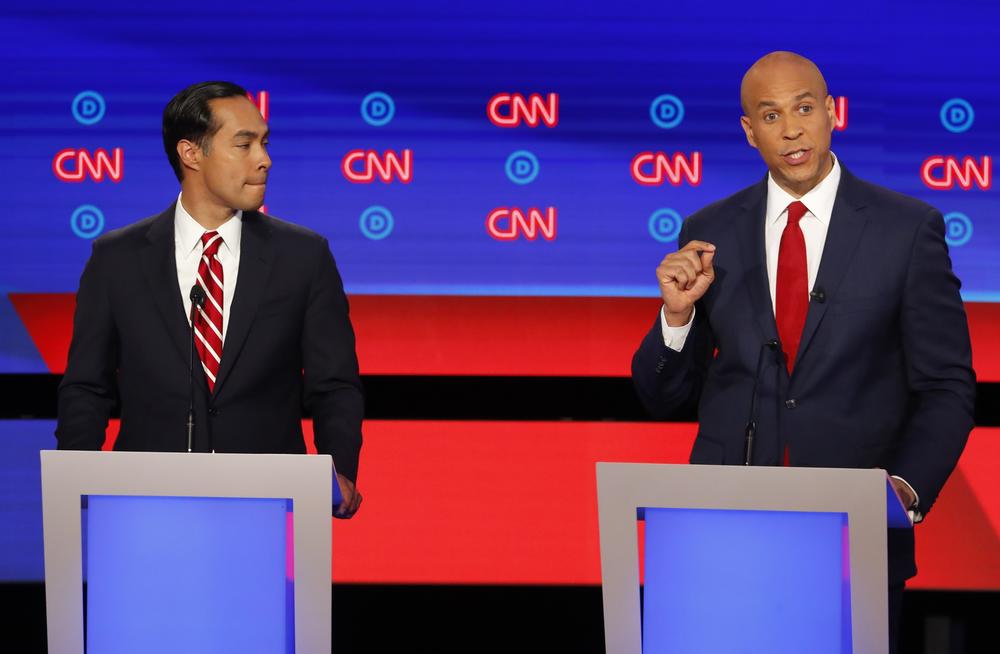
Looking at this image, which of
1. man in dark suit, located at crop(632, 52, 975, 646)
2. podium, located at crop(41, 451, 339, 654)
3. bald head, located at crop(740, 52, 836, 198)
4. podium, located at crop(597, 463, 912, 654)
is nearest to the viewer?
podium, located at crop(597, 463, 912, 654)

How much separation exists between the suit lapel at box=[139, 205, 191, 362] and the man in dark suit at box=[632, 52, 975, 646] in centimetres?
97

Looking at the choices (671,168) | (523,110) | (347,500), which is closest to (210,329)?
(347,500)

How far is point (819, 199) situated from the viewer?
254cm

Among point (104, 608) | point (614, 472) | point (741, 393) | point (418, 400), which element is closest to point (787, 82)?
point (741, 393)

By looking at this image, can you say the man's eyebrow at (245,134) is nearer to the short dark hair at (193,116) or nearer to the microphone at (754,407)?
the short dark hair at (193,116)

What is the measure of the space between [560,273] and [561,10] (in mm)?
839

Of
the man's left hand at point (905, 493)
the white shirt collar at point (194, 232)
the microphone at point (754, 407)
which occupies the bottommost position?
the man's left hand at point (905, 493)

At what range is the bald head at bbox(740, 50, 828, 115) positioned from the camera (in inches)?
99.2

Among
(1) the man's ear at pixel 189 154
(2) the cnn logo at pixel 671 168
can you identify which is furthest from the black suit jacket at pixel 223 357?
(2) the cnn logo at pixel 671 168

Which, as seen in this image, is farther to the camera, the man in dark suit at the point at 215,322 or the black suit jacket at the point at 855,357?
the man in dark suit at the point at 215,322

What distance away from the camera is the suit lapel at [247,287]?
8.98 ft

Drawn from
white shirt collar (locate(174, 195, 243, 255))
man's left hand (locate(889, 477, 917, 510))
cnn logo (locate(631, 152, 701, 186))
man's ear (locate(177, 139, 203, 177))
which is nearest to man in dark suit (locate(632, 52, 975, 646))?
man's left hand (locate(889, 477, 917, 510))

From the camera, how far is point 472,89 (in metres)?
4.09

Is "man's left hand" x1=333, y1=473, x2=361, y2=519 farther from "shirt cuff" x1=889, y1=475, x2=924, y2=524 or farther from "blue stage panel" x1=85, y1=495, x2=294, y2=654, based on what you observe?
"shirt cuff" x1=889, y1=475, x2=924, y2=524
